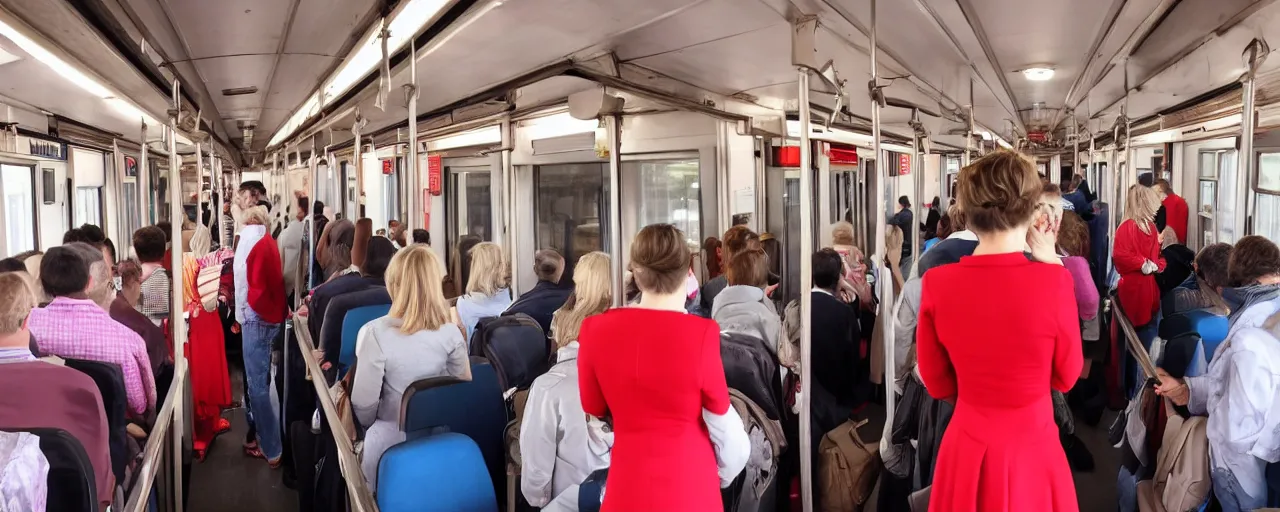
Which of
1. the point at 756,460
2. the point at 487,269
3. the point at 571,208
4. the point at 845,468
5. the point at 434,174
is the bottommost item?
the point at 845,468

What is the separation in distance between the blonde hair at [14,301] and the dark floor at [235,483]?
2.01 m

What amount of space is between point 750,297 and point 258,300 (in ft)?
7.45

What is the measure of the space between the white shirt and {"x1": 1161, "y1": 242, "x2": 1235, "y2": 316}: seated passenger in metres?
3.63

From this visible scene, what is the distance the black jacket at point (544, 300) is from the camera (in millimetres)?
2998

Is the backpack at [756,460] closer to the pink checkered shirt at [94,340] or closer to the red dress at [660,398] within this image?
the red dress at [660,398]

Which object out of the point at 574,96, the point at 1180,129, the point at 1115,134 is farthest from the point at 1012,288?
the point at 1115,134

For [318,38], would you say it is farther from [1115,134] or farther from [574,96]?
[1115,134]

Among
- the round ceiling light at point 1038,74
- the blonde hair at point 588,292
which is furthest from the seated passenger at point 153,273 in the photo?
the round ceiling light at point 1038,74

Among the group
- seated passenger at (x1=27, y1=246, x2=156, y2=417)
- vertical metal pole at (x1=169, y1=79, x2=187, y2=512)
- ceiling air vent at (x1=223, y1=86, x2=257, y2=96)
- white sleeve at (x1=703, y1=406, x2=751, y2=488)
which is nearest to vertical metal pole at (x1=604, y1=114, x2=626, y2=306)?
white sleeve at (x1=703, y1=406, x2=751, y2=488)

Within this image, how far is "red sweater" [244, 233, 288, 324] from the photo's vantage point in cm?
374

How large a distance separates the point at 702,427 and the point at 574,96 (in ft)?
4.11

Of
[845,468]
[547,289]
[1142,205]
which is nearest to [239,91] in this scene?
[547,289]

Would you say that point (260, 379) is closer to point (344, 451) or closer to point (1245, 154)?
point (344, 451)

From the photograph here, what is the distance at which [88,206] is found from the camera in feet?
7.93
